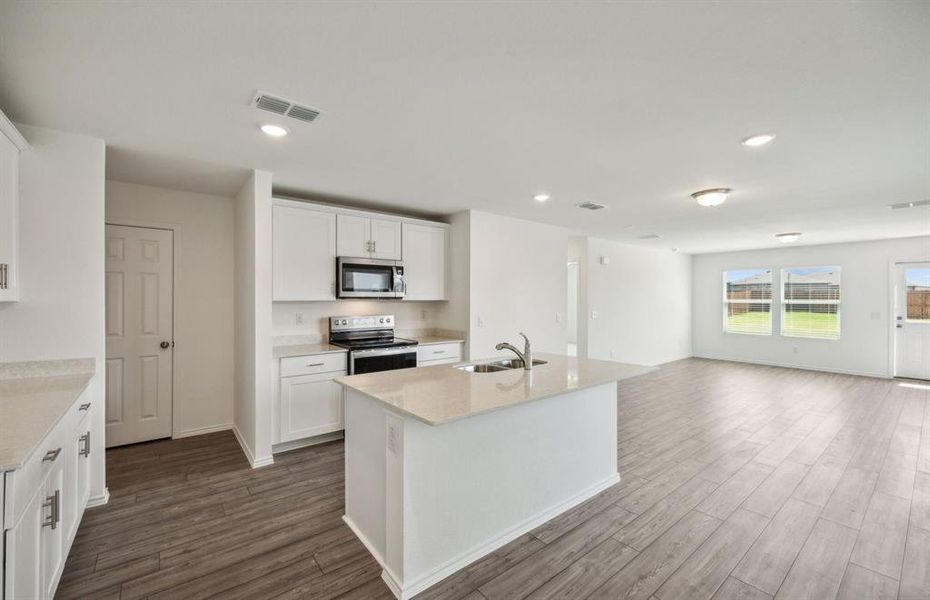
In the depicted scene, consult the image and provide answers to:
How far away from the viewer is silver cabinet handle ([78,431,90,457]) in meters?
2.30

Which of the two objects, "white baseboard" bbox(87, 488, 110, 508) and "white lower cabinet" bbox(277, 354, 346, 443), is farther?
"white lower cabinet" bbox(277, 354, 346, 443)

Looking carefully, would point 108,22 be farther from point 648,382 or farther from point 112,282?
point 648,382

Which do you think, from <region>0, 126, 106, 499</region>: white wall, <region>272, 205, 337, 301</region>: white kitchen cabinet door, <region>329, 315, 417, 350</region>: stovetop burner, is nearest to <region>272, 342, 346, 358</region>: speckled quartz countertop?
<region>329, 315, 417, 350</region>: stovetop burner

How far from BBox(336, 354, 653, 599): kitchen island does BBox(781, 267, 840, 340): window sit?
24.0 feet

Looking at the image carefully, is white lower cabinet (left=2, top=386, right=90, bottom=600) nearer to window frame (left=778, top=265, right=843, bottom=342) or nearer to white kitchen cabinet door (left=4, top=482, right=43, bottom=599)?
white kitchen cabinet door (left=4, top=482, right=43, bottom=599)

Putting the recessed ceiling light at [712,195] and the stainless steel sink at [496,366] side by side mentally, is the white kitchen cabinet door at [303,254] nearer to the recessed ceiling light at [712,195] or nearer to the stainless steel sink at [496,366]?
the stainless steel sink at [496,366]

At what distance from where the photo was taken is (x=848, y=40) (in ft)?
5.21

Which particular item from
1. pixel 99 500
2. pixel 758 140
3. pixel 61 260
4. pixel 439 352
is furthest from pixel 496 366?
pixel 61 260

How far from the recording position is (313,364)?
3.69 meters

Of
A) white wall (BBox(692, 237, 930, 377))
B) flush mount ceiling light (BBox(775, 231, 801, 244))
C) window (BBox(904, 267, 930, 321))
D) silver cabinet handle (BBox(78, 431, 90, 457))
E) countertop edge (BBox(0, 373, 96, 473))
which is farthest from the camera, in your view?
white wall (BBox(692, 237, 930, 377))

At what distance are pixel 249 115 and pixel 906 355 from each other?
33.4 feet

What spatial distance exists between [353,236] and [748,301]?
8502 millimetres

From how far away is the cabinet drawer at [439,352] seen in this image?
14.4 feet

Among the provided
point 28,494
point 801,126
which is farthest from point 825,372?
point 28,494
